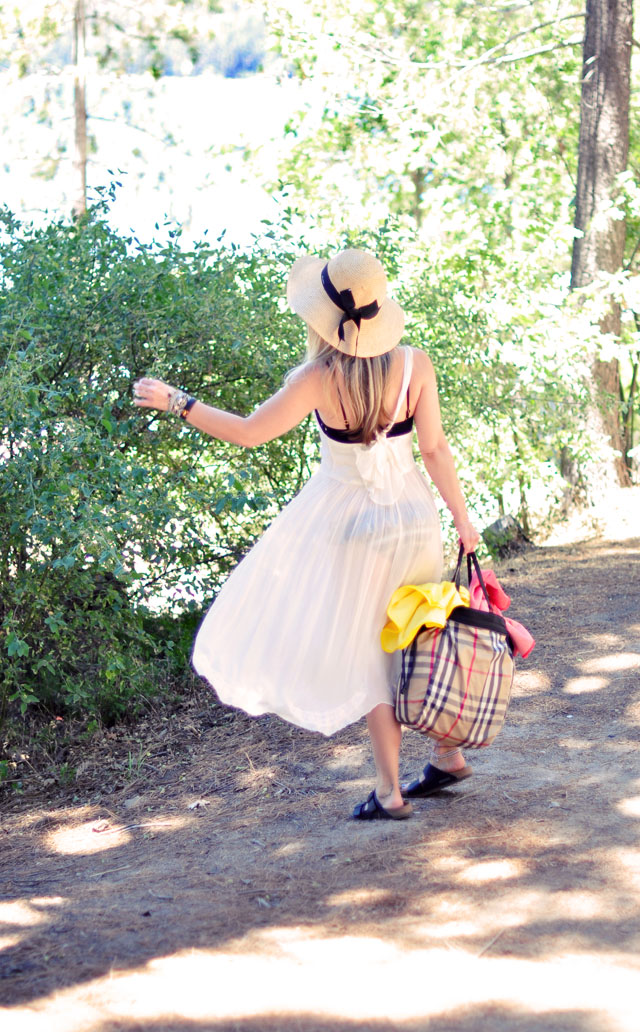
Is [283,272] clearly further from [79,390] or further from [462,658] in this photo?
[462,658]

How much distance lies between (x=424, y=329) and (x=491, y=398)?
0.70 m

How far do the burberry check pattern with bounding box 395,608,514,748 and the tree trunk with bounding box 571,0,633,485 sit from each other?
6.26m

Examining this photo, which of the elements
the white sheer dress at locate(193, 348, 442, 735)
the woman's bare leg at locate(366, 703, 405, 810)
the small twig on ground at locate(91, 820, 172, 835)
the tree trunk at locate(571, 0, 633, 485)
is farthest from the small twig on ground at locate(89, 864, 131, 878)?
the tree trunk at locate(571, 0, 633, 485)

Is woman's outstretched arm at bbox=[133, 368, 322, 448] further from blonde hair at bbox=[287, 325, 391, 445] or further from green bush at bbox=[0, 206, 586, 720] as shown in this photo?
green bush at bbox=[0, 206, 586, 720]

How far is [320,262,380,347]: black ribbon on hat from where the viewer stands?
336 centimetres

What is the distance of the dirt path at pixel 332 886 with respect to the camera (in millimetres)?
2531

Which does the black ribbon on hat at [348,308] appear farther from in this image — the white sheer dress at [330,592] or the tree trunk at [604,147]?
the tree trunk at [604,147]

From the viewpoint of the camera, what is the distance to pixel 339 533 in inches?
141

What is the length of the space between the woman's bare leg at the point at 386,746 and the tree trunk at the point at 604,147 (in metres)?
6.22

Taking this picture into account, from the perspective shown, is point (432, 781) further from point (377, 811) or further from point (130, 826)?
point (130, 826)

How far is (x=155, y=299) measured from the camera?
543 cm

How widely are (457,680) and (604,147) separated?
24.9 ft

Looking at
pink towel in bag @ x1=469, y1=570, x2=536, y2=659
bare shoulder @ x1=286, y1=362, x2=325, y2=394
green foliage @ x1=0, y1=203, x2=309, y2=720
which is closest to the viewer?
bare shoulder @ x1=286, y1=362, x2=325, y2=394

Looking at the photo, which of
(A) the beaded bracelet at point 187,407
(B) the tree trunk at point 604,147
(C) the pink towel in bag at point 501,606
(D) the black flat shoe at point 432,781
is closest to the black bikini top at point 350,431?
(A) the beaded bracelet at point 187,407
